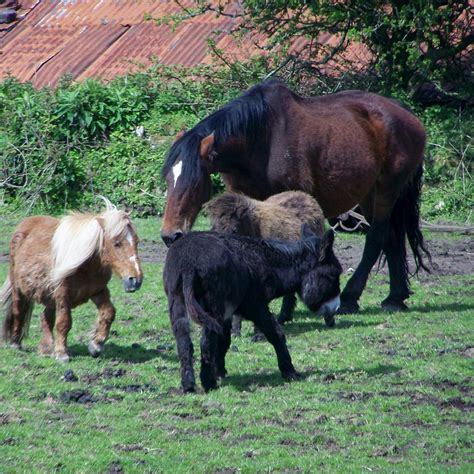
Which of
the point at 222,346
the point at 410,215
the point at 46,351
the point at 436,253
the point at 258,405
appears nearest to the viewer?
the point at 258,405

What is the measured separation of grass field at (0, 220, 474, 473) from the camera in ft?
20.3

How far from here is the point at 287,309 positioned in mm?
10195

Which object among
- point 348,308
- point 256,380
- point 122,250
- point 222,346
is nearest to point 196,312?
point 222,346

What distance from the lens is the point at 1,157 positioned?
18.3 metres

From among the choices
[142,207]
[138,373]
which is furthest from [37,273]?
[142,207]

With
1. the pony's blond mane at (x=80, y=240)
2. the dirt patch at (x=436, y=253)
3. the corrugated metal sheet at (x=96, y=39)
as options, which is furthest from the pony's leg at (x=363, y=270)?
the corrugated metal sheet at (x=96, y=39)

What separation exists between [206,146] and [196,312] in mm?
2798

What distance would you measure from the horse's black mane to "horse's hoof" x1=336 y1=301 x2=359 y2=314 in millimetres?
2025

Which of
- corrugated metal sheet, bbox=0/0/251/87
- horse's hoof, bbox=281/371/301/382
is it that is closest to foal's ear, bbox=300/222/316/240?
horse's hoof, bbox=281/371/301/382

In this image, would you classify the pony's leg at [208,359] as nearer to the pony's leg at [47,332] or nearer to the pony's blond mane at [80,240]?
the pony's blond mane at [80,240]

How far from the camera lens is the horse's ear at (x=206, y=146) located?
389 inches

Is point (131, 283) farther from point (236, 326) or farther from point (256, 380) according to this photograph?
point (236, 326)

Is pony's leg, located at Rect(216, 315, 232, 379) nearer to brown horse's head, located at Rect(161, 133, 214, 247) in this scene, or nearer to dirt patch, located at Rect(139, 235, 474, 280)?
brown horse's head, located at Rect(161, 133, 214, 247)

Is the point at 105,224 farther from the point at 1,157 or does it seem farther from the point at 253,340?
the point at 1,157
